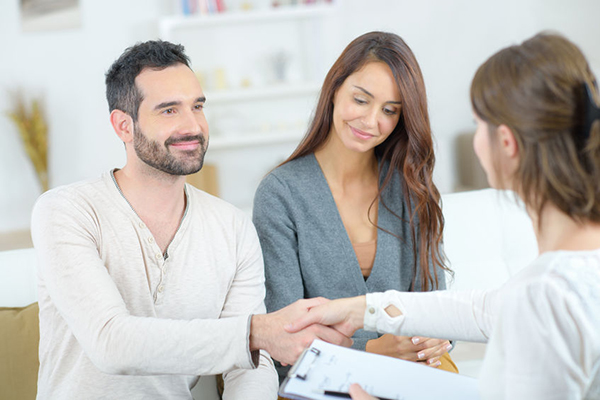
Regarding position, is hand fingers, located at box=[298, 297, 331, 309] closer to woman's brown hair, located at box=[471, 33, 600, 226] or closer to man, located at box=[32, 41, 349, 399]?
man, located at box=[32, 41, 349, 399]

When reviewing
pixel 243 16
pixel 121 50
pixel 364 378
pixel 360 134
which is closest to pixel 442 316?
pixel 364 378

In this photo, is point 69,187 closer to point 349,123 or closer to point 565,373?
point 349,123

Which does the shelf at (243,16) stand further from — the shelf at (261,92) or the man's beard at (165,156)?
the man's beard at (165,156)

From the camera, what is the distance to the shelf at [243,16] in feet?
12.8

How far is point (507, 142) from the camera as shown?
0.98m

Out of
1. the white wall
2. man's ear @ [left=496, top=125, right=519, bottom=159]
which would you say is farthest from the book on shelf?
man's ear @ [left=496, top=125, right=519, bottom=159]

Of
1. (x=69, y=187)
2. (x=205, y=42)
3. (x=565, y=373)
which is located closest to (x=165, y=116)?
(x=69, y=187)

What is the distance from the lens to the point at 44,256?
131 centimetres

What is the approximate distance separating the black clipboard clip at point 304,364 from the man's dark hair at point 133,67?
0.77m

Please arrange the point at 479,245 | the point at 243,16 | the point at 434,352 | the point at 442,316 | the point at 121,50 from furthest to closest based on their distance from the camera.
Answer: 1. the point at 121,50
2. the point at 243,16
3. the point at 479,245
4. the point at 434,352
5. the point at 442,316

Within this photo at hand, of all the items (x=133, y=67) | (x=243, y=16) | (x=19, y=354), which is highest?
(x=243, y=16)

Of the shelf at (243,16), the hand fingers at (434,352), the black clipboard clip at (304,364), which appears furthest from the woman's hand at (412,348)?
the shelf at (243,16)

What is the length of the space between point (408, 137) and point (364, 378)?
2.91ft

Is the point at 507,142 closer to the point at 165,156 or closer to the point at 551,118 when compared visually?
the point at 551,118
